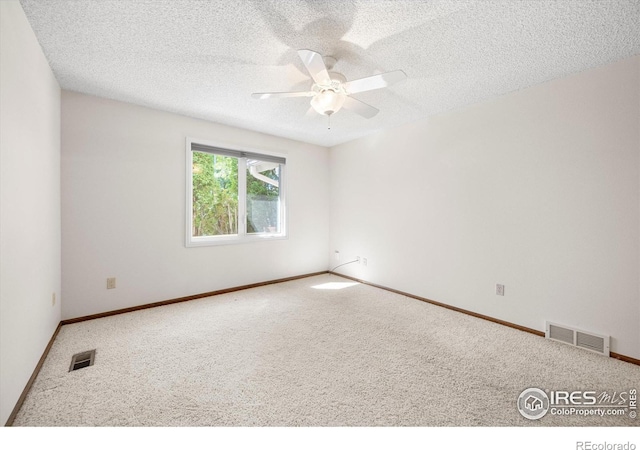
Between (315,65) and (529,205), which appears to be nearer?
(315,65)

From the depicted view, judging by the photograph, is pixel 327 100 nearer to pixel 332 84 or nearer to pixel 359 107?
pixel 332 84

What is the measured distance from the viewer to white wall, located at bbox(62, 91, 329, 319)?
8.61 feet

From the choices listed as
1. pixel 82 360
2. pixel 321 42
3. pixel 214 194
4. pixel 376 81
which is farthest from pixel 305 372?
pixel 214 194

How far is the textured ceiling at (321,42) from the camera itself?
5.05 ft

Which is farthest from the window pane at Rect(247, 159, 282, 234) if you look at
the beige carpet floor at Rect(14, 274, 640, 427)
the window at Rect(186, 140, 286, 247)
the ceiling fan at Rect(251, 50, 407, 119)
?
the ceiling fan at Rect(251, 50, 407, 119)

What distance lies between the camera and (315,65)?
167cm

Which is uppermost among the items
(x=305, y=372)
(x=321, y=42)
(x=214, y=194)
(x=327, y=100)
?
(x=321, y=42)

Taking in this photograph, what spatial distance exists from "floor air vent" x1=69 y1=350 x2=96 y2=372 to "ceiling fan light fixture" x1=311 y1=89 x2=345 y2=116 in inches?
101

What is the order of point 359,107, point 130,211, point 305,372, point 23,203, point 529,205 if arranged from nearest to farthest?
1. point 23,203
2. point 305,372
3. point 359,107
4. point 529,205
5. point 130,211

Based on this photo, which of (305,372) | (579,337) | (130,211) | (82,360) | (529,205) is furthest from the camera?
(130,211)

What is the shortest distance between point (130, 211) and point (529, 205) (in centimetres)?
418

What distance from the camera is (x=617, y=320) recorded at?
A: 203 cm

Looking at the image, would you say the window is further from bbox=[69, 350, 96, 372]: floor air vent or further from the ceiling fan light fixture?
the ceiling fan light fixture

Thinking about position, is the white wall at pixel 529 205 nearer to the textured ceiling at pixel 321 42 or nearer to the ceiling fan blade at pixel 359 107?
the textured ceiling at pixel 321 42
